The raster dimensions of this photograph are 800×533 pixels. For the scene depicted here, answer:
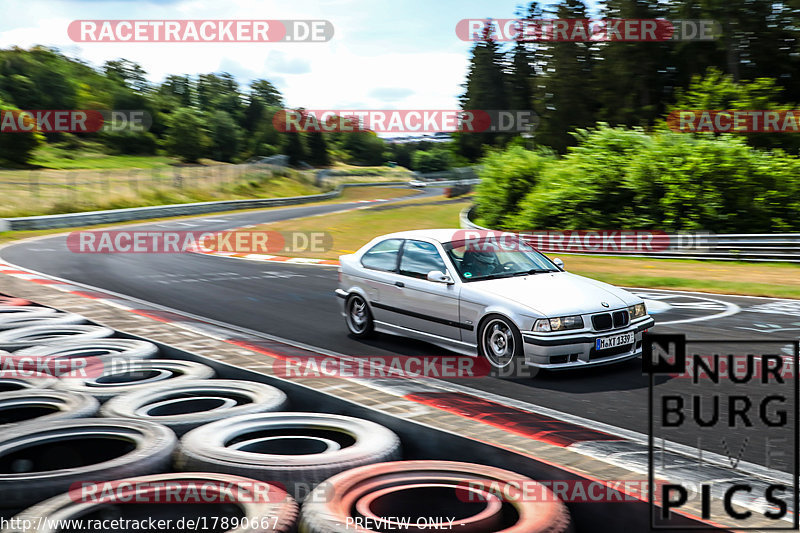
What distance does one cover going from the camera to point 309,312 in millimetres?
11578

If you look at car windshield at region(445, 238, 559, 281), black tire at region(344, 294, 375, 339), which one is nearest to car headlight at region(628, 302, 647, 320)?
car windshield at region(445, 238, 559, 281)

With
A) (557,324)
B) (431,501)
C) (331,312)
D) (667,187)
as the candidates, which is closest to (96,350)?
(557,324)

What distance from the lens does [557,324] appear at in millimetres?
7098

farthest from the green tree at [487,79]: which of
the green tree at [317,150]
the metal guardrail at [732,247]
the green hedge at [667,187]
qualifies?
the metal guardrail at [732,247]

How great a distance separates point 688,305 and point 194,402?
347 inches

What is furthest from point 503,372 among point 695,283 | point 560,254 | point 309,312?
point 560,254

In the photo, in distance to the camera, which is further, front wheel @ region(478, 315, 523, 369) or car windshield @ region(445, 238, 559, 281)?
car windshield @ region(445, 238, 559, 281)

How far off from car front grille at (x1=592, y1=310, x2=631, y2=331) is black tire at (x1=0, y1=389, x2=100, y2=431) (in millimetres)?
4535

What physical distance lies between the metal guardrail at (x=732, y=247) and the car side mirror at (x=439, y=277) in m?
10.5

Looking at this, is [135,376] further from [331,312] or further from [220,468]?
[331,312]

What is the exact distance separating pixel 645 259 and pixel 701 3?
25.9 meters

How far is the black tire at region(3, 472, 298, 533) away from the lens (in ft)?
10.5

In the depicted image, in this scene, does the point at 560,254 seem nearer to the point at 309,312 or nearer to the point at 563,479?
the point at 309,312

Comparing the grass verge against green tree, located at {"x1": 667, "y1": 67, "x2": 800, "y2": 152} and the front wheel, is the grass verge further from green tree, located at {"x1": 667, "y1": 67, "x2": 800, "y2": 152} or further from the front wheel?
green tree, located at {"x1": 667, "y1": 67, "x2": 800, "y2": 152}
